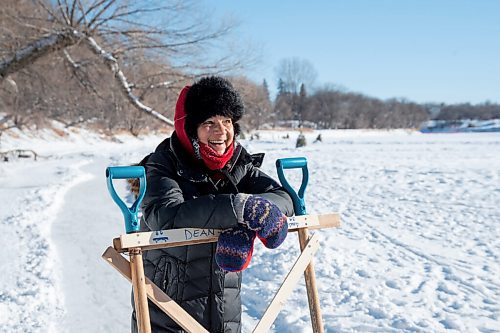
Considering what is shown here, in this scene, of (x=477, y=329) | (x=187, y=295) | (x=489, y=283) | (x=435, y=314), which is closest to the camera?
(x=187, y=295)

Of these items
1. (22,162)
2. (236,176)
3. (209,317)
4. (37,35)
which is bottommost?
(22,162)

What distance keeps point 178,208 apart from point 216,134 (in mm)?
381

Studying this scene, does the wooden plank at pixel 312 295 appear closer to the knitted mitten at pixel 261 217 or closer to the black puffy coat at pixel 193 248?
the black puffy coat at pixel 193 248

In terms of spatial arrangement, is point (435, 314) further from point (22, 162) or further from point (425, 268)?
point (22, 162)

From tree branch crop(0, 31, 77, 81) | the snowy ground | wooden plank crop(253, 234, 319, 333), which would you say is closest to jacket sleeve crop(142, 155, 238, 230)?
wooden plank crop(253, 234, 319, 333)

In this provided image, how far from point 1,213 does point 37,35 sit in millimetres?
3340

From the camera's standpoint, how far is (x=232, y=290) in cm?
213

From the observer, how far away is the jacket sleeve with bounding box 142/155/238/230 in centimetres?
171

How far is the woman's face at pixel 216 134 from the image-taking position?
1.98 m

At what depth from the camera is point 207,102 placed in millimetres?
1995

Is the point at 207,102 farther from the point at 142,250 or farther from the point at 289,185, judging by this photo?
the point at 142,250

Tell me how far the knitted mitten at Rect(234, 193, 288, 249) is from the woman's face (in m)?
0.33

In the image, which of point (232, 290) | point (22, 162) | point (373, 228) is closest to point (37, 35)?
point (373, 228)

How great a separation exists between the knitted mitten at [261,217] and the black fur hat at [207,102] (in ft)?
1.44
